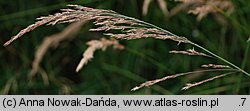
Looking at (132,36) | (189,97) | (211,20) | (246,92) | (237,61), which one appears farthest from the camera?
(211,20)

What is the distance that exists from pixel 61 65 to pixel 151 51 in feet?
1.43

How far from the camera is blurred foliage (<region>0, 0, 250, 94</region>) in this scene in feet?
6.28

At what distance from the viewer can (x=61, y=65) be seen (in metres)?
2.10

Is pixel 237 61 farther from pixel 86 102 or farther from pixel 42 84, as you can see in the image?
pixel 42 84

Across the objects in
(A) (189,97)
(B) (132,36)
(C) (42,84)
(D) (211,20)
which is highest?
Answer: (B) (132,36)

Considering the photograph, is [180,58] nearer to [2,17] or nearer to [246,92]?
[246,92]

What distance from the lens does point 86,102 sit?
157 cm

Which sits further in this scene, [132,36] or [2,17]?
[2,17]

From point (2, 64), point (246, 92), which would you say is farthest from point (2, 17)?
point (246, 92)

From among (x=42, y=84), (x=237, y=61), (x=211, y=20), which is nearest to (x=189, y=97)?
(x=237, y=61)

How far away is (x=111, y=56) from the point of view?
6.59ft

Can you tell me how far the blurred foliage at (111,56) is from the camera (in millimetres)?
1914

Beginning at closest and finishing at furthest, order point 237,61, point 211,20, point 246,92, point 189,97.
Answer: point 189,97
point 246,92
point 237,61
point 211,20

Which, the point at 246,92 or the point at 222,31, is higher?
the point at 222,31
